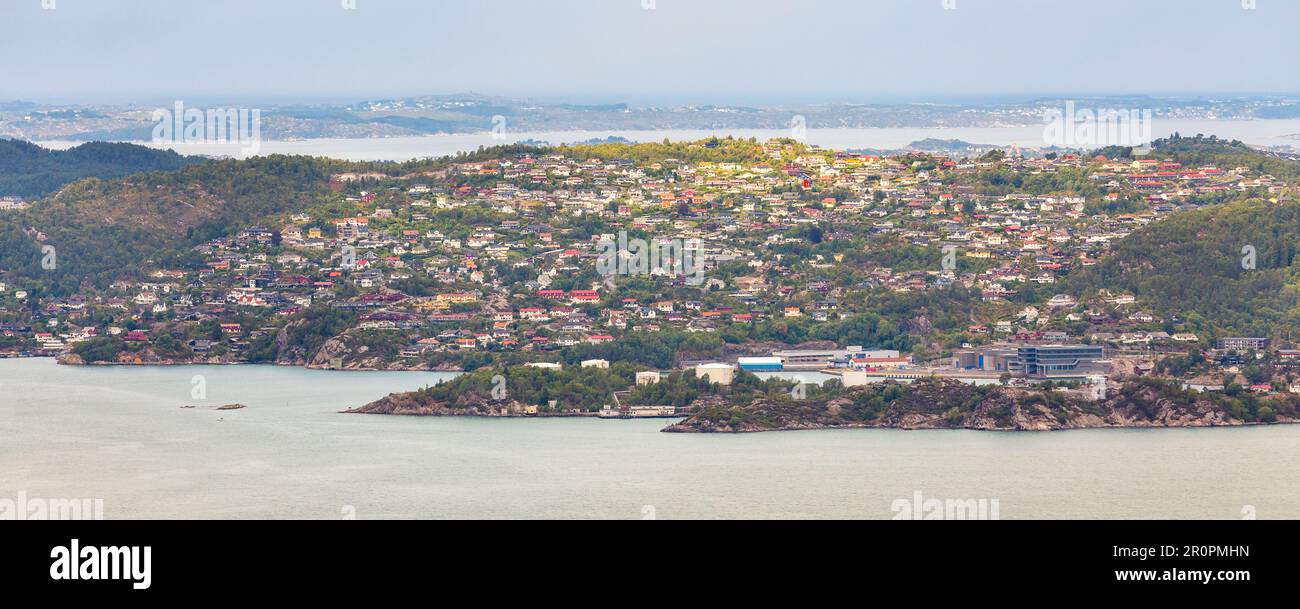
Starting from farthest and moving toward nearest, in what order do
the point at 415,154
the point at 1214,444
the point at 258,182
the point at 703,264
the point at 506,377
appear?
the point at 415,154, the point at 258,182, the point at 703,264, the point at 506,377, the point at 1214,444

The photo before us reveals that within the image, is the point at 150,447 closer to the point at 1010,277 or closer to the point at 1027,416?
the point at 1027,416

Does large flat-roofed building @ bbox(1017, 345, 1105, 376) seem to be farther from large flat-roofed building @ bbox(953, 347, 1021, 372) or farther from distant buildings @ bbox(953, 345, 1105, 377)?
large flat-roofed building @ bbox(953, 347, 1021, 372)

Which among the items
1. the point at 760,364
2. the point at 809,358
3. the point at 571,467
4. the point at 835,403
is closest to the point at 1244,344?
the point at 809,358

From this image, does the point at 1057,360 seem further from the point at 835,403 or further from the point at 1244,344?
the point at 835,403

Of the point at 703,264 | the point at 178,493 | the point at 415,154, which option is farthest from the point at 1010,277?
the point at 415,154

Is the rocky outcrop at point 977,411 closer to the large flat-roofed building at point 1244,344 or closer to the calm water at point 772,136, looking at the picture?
the large flat-roofed building at point 1244,344
